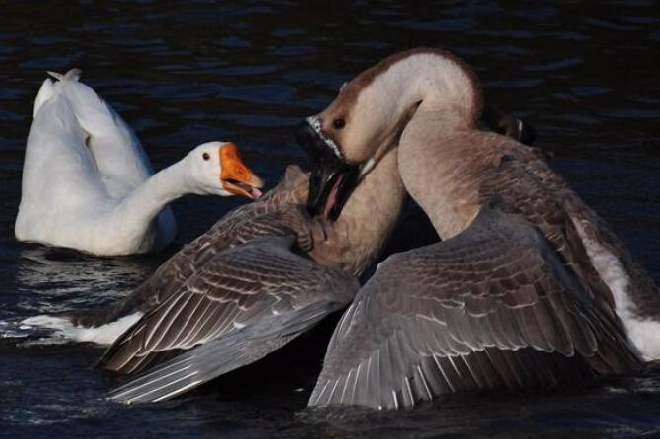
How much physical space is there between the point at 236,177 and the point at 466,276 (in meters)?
2.91

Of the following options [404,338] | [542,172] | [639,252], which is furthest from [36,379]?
[639,252]

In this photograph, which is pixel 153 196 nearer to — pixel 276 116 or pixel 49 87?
pixel 49 87

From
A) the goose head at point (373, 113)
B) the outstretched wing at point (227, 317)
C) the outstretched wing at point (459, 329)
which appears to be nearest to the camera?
the outstretched wing at point (459, 329)

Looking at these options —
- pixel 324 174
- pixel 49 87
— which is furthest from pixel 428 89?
pixel 49 87

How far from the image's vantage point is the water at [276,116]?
7941 mm

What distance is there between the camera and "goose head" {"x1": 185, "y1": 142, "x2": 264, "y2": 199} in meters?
10.2

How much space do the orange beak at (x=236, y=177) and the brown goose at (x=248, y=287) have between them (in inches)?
30.5

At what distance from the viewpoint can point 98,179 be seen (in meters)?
11.6

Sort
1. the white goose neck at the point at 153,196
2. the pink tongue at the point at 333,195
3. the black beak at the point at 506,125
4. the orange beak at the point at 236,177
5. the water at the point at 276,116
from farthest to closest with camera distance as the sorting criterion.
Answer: the white goose neck at the point at 153,196, the orange beak at the point at 236,177, the black beak at the point at 506,125, the pink tongue at the point at 333,195, the water at the point at 276,116

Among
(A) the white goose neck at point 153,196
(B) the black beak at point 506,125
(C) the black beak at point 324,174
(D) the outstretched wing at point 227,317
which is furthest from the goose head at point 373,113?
(A) the white goose neck at point 153,196

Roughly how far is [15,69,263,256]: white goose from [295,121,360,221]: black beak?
4.20ft

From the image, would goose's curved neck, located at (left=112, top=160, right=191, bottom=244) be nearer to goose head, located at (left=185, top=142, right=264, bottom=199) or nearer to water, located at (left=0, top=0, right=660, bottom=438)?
goose head, located at (left=185, top=142, right=264, bottom=199)

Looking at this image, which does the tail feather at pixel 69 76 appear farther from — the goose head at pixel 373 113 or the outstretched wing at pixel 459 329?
the outstretched wing at pixel 459 329

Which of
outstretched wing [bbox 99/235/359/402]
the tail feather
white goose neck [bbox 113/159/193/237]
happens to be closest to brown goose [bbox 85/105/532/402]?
outstretched wing [bbox 99/235/359/402]
